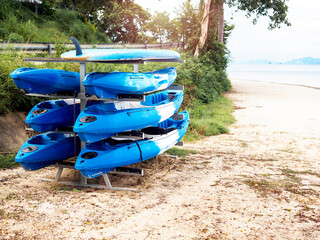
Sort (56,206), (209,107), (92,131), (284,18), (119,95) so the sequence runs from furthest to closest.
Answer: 1. (284,18)
2. (209,107)
3. (119,95)
4. (92,131)
5. (56,206)

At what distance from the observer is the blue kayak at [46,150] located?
5.23 m

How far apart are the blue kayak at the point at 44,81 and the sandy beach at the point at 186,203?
4.82 ft

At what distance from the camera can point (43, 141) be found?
5.62m

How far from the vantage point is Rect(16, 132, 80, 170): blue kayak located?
5.23 meters

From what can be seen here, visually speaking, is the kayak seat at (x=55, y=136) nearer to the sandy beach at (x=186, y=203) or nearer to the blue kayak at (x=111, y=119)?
the sandy beach at (x=186, y=203)

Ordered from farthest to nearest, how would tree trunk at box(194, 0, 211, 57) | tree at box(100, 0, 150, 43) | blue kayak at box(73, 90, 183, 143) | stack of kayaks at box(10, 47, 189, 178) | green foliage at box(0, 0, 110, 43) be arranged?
tree at box(100, 0, 150, 43) < tree trunk at box(194, 0, 211, 57) < green foliage at box(0, 0, 110, 43) < stack of kayaks at box(10, 47, 189, 178) < blue kayak at box(73, 90, 183, 143)

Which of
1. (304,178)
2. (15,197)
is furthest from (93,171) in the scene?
A: (304,178)

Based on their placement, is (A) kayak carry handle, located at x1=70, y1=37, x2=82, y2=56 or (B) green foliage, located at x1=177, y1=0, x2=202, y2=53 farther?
(B) green foliage, located at x1=177, y1=0, x2=202, y2=53

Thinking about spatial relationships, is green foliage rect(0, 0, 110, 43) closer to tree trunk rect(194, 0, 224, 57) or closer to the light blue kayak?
tree trunk rect(194, 0, 224, 57)

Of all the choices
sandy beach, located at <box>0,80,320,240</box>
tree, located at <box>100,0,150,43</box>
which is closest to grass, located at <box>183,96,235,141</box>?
sandy beach, located at <box>0,80,320,240</box>

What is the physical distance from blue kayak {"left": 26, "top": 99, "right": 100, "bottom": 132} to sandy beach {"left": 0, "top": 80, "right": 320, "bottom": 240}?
2.98 feet

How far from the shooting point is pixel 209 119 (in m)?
11.4

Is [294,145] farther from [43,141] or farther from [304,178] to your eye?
Result: [43,141]

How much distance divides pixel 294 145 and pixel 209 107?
5.64m
